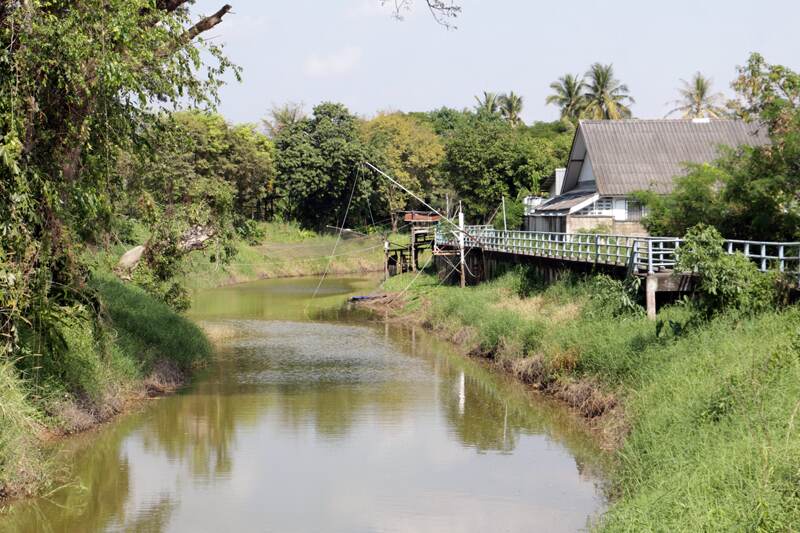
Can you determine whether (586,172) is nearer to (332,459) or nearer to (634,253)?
(634,253)

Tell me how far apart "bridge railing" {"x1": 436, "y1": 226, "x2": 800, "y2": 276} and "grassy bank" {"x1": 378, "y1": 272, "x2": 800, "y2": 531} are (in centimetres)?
111

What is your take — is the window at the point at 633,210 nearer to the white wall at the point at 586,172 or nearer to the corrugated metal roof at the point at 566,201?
the corrugated metal roof at the point at 566,201

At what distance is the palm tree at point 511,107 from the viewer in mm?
92938

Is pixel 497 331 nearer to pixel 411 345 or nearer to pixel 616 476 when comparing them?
pixel 411 345

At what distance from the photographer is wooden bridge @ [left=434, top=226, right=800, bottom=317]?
767 inches

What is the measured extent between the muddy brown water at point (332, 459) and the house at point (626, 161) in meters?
15.6

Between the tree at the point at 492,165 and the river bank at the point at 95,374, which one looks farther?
the tree at the point at 492,165

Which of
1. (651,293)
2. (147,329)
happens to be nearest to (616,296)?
(651,293)

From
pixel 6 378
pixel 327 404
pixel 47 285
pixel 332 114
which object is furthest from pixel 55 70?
pixel 332 114

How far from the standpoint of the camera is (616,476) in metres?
14.0

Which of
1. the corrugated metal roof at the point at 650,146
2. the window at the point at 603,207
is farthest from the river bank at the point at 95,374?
the corrugated metal roof at the point at 650,146

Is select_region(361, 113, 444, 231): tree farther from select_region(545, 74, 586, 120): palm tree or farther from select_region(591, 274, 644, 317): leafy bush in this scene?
select_region(591, 274, 644, 317): leafy bush

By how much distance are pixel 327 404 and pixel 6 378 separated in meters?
8.86

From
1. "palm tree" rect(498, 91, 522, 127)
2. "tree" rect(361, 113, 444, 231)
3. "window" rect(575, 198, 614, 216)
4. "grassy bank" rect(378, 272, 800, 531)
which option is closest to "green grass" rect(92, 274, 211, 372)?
"grassy bank" rect(378, 272, 800, 531)
